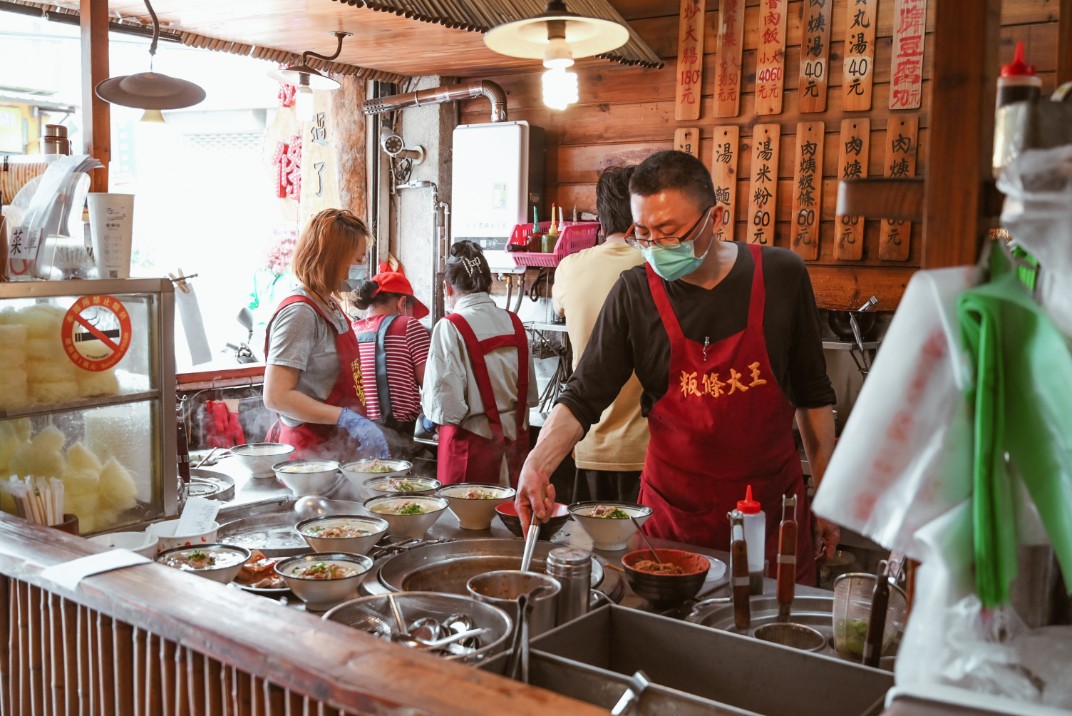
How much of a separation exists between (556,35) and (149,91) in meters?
1.39

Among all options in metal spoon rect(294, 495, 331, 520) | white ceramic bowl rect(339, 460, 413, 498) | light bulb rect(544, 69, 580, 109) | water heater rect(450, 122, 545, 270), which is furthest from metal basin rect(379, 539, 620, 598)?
water heater rect(450, 122, 545, 270)

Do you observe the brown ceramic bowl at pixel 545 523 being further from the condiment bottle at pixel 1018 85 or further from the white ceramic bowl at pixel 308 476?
the condiment bottle at pixel 1018 85

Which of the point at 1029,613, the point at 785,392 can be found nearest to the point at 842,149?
the point at 785,392

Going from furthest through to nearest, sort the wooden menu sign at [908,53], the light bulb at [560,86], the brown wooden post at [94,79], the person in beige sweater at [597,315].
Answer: the wooden menu sign at [908,53]
the person in beige sweater at [597,315]
the light bulb at [560,86]
the brown wooden post at [94,79]

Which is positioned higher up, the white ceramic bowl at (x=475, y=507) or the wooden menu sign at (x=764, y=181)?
the wooden menu sign at (x=764, y=181)

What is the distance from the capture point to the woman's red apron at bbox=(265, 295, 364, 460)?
376cm

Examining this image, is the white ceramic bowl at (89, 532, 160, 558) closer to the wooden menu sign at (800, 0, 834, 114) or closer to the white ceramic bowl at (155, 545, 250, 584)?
the white ceramic bowl at (155, 545, 250, 584)

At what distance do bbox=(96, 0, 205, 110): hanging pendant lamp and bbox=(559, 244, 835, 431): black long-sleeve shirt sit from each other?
1.63 metres

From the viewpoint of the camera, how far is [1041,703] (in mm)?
997

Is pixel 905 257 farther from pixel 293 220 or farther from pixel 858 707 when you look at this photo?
pixel 293 220

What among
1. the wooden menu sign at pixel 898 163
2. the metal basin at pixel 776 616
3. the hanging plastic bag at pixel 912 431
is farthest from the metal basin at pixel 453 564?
the wooden menu sign at pixel 898 163

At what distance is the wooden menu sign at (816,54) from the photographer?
5.00 metres

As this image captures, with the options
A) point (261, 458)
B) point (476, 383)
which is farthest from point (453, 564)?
point (476, 383)

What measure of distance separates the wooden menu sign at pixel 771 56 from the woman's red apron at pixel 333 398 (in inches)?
109
